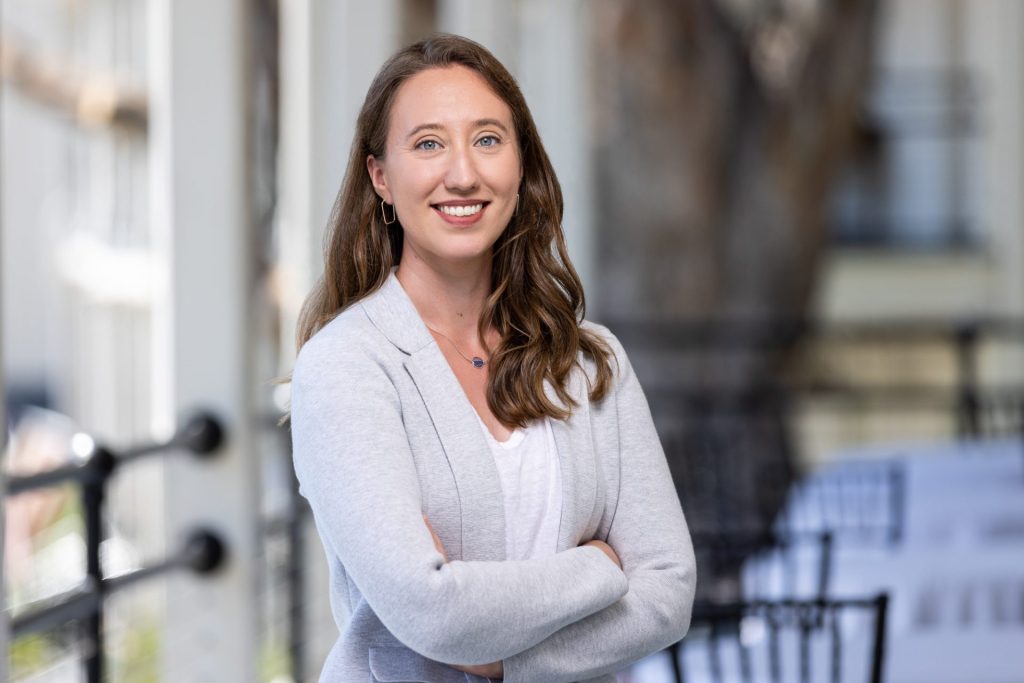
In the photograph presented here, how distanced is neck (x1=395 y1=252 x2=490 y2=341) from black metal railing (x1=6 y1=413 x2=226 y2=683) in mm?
933

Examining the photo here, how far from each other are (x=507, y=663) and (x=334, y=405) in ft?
0.86

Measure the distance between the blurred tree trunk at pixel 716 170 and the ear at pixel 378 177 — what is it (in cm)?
581

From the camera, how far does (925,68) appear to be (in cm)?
1193

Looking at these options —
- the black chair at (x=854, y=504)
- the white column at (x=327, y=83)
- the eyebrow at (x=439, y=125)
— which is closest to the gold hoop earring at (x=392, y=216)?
the eyebrow at (x=439, y=125)

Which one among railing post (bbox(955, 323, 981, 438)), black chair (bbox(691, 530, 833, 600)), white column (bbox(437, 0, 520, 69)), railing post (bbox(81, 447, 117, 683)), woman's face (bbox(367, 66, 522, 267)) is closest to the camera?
woman's face (bbox(367, 66, 522, 267))

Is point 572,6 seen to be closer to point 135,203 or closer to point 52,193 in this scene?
point 135,203

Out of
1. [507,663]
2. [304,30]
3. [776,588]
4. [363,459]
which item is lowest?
[776,588]

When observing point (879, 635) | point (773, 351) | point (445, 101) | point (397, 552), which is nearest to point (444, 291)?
point (445, 101)

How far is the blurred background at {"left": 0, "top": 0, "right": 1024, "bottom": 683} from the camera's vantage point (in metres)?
2.87

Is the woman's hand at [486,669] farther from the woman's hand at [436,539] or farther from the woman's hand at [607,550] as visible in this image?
the woman's hand at [607,550]

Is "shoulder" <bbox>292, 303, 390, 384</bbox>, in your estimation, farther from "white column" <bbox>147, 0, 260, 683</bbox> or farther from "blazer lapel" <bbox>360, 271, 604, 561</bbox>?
"white column" <bbox>147, 0, 260, 683</bbox>

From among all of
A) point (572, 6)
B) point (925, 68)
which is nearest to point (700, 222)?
point (572, 6)

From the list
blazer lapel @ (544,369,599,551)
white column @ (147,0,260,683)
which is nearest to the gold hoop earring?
blazer lapel @ (544,369,599,551)

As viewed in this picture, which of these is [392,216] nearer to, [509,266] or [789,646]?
[509,266]
